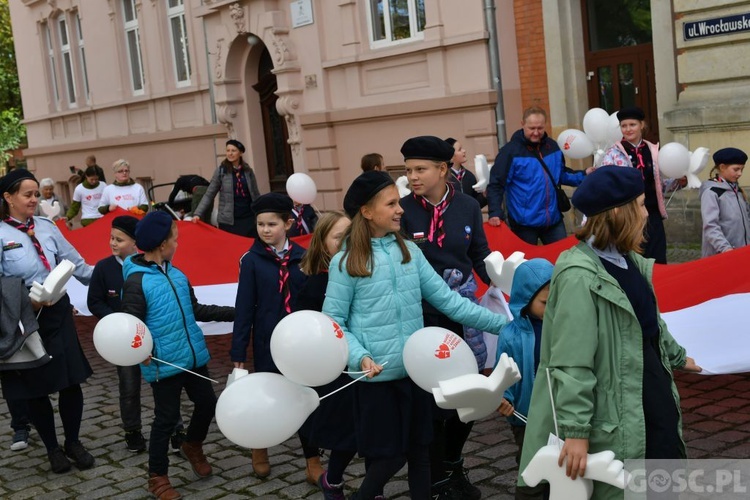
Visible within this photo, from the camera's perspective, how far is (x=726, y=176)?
25.3 ft

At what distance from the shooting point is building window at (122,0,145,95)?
2423 cm

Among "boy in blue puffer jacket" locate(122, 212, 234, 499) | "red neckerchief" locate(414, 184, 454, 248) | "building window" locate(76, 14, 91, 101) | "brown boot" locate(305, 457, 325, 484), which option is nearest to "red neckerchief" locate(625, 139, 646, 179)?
"red neckerchief" locate(414, 184, 454, 248)

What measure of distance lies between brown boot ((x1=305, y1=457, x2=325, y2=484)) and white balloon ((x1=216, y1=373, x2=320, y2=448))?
1.55 metres

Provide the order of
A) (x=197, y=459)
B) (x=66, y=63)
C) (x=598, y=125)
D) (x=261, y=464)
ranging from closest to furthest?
(x=261, y=464) < (x=197, y=459) < (x=598, y=125) < (x=66, y=63)

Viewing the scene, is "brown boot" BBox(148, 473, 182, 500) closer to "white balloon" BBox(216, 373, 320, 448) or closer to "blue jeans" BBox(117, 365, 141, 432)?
"blue jeans" BBox(117, 365, 141, 432)

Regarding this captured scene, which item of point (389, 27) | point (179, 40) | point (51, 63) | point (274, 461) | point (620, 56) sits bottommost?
point (274, 461)

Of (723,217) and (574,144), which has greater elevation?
(574,144)

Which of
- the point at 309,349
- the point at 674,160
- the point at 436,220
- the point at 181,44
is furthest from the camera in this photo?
the point at 181,44

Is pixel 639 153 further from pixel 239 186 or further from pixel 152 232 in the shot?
pixel 239 186

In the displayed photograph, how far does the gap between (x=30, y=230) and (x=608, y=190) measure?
4262 mm

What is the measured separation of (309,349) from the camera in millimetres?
4125

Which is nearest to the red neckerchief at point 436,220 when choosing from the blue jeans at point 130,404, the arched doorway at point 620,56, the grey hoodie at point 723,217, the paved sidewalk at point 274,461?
the paved sidewalk at point 274,461

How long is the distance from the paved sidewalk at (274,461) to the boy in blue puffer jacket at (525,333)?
1.06 metres

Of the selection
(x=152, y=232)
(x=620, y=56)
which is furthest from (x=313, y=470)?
(x=620, y=56)
